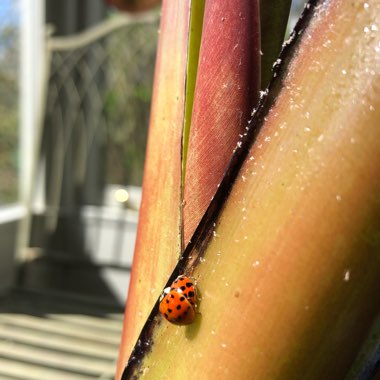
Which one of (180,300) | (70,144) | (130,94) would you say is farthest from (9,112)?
(180,300)

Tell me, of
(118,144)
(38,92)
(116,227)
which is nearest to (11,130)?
(38,92)

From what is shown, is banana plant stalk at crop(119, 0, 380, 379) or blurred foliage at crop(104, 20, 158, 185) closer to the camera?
banana plant stalk at crop(119, 0, 380, 379)

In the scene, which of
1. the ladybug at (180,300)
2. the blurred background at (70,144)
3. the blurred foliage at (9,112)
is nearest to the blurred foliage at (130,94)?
the blurred background at (70,144)

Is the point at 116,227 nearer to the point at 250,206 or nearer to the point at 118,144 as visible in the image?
the point at 118,144

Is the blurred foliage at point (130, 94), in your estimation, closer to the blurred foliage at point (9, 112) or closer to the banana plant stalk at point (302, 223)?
the blurred foliage at point (9, 112)

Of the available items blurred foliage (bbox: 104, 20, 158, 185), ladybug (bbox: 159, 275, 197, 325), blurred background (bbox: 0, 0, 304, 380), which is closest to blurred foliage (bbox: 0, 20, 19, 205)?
blurred background (bbox: 0, 0, 304, 380)

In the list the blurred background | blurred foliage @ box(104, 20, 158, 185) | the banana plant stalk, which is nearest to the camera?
the banana plant stalk

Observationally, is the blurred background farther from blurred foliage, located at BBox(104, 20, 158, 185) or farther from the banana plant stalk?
the banana plant stalk

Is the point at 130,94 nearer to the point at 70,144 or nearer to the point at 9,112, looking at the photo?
the point at 70,144
